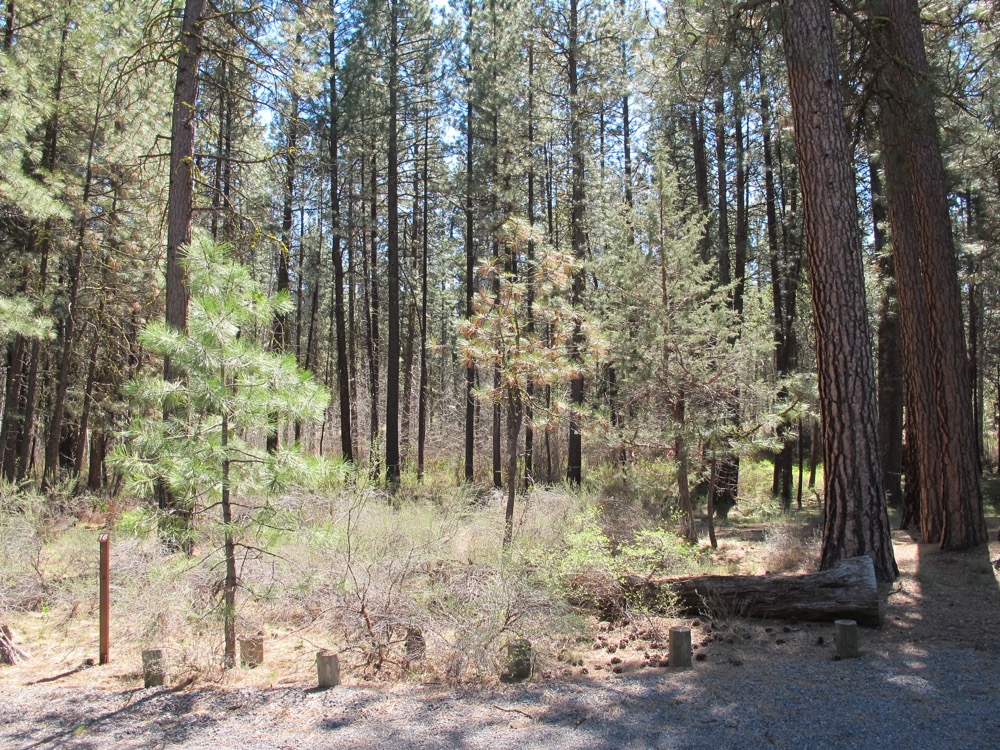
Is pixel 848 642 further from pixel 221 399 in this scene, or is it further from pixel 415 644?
pixel 221 399

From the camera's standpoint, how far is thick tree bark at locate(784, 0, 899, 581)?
6.68 meters

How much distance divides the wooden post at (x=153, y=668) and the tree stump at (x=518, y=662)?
2.67 metres

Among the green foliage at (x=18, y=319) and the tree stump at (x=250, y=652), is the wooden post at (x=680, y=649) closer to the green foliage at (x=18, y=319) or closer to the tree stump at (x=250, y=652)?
the tree stump at (x=250, y=652)

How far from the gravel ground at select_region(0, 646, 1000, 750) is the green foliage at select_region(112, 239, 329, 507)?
65.0 inches

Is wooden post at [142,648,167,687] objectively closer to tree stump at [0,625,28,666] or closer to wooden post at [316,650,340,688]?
wooden post at [316,650,340,688]

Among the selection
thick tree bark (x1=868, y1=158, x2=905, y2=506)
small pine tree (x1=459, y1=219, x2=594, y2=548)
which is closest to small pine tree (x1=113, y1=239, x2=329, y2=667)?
small pine tree (x1=459, y1=219, x2=594, y2=548)

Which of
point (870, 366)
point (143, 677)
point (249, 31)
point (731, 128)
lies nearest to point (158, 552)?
point (143, 677)

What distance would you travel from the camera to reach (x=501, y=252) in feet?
66.0

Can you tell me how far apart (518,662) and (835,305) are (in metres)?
4.67

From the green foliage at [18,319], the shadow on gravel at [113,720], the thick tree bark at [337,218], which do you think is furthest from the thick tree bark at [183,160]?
the thick tree bark at [337,218]

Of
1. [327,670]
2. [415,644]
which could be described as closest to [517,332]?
[415,644]

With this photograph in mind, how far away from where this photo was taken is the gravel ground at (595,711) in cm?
400

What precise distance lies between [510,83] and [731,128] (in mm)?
6659

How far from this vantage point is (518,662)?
524 cm
